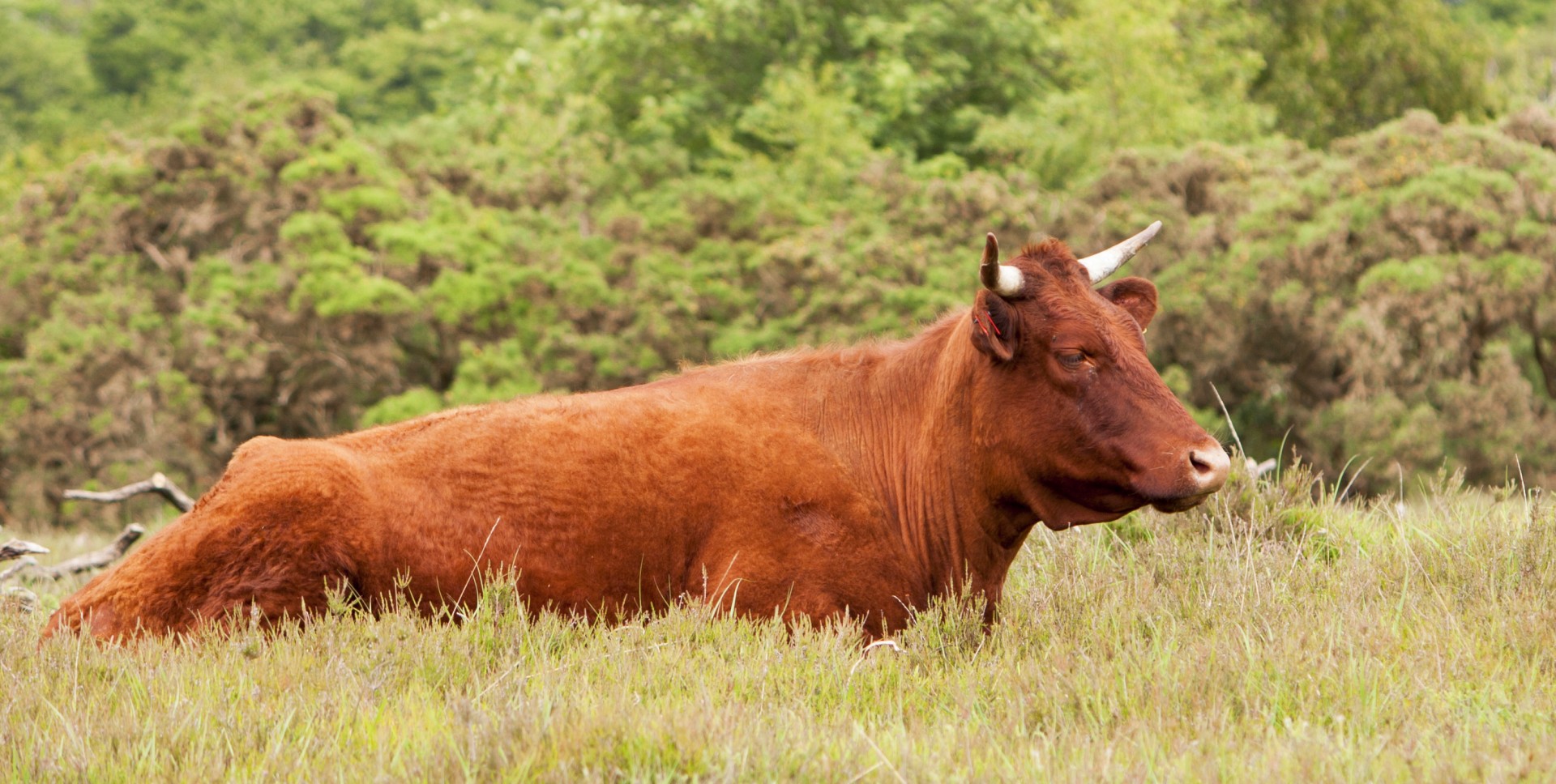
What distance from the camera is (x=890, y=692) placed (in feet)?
14.0

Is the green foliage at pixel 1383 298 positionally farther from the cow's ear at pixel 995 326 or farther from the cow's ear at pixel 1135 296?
the cow's ear at pixel 995 326

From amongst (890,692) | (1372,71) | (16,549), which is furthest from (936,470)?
(1372,71)

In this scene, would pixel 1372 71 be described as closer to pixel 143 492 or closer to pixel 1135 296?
pixel 1135 296

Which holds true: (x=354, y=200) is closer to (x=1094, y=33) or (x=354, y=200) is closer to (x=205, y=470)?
(x=205, y=470)

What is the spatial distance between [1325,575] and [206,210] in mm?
22290

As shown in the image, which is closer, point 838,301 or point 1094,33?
point 838,301

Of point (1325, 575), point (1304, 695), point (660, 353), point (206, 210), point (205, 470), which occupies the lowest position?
point (205, 470)

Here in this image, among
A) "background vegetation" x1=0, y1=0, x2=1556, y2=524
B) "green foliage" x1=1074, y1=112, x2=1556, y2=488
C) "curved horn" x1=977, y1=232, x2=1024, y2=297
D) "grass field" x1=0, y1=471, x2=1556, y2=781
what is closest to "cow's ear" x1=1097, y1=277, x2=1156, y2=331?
"curved horn" x1=977, y1=232, x2=1024, y2=297

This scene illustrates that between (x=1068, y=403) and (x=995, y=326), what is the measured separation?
39 cm

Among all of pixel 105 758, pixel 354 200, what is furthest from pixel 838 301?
pixel 105 758

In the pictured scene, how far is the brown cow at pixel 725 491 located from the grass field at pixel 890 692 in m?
0.27

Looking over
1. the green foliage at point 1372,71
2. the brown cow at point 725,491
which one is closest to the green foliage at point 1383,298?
the brown cow at point 725,491

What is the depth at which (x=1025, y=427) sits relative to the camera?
211 inches

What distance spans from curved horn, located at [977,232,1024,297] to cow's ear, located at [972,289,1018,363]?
4 cm
